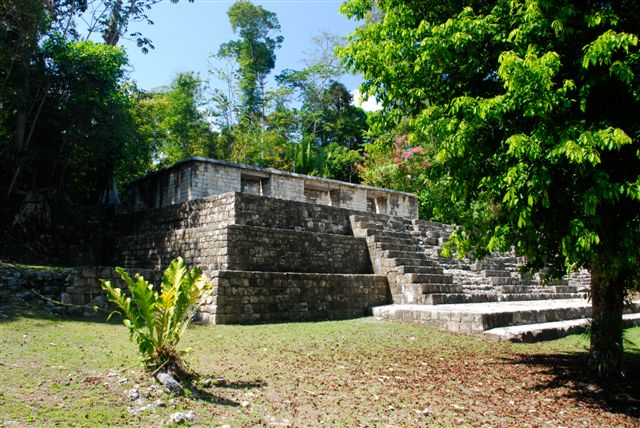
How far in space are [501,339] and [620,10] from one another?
6.05m

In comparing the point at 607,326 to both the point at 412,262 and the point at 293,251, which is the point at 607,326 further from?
the point at 293,251

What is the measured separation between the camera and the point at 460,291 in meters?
13.5

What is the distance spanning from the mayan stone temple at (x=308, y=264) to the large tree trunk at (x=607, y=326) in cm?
270

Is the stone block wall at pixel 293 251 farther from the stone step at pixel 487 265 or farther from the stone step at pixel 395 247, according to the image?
the stone step at pixel 487 265

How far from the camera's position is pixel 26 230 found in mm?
15195

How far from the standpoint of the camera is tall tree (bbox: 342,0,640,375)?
495 centimetres

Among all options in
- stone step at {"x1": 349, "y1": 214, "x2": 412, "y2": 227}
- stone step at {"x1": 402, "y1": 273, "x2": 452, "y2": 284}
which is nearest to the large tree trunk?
stone step at {"x1": 402, "y1": 273, "x2": 452, "y2": 284}

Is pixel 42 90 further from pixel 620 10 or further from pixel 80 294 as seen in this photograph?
pixel 620 10

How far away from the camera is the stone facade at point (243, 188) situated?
16953mm

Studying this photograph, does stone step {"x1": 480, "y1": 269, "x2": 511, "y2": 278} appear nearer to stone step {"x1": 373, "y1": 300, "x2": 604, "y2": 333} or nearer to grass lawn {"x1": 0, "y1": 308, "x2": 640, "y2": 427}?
stone step {"x1": 373, "y1": 300, "x2": 604, "y2": 333}

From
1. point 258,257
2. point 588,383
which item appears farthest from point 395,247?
point 588,383

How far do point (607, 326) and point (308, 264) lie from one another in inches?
292

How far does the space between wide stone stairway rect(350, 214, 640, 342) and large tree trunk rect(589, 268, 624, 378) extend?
55.3 inches

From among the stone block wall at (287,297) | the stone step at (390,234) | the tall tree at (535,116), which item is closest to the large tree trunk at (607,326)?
the tall tree at (535,116)
